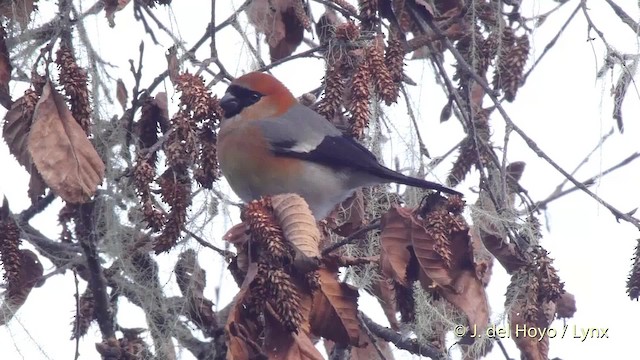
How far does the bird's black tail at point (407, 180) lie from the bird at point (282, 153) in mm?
81

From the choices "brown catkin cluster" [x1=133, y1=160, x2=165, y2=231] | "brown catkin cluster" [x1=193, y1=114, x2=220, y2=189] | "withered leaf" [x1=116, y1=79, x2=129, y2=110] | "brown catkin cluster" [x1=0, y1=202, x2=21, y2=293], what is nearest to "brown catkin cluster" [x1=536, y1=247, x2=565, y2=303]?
"brown catkin cluster" [x1=193, y1=114, x2=220, y2=189]

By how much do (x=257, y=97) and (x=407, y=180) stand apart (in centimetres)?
79

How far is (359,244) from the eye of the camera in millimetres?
3195

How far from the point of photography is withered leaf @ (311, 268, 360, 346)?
7.39 ft

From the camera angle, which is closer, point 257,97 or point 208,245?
point 208,245

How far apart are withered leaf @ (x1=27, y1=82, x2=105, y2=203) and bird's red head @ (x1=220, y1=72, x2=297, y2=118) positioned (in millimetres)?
1062

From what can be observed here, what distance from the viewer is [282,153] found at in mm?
3561

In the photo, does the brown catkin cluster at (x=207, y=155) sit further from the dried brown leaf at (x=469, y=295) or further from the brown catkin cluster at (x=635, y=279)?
the brown catkin cluster at (x=635, y=279)

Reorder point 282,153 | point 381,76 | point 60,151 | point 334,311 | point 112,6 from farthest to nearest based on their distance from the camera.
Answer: point 282,153
point 381,76
point 112,6
point 60,151
point 334,311

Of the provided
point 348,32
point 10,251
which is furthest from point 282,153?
point 10,251

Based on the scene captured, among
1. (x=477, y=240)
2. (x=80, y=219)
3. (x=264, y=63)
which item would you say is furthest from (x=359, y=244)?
(x=80, y=219)

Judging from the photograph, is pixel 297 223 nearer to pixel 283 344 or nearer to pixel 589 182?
pixel 283 344

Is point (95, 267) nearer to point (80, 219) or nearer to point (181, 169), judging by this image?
point (80, 219)

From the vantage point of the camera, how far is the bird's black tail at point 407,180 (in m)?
2.96
